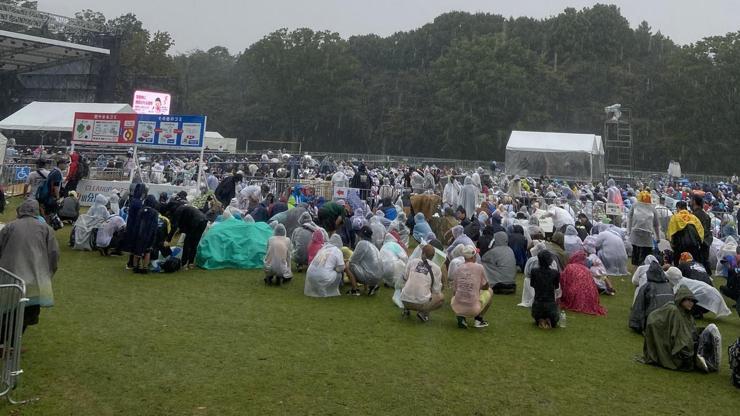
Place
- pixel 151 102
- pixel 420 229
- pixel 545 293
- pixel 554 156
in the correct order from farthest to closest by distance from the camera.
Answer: pixel 151 102
pixel 554 156
pixel 420 229
pixel 545 293

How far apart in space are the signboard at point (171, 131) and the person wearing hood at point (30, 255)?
11.0 metres

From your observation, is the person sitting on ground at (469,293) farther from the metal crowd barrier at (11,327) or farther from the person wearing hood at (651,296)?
the metal crowd barrier at (11,327)

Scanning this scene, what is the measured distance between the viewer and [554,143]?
27.2 metres

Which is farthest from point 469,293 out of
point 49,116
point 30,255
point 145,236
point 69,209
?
point 49,116

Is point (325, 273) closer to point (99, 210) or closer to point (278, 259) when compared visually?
point (278, 259)

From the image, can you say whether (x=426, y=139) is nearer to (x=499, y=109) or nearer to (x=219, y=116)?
(x=499, y=109)

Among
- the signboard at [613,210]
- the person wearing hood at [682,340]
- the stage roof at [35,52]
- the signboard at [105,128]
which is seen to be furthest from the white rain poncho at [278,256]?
the stage roof at [35,52]

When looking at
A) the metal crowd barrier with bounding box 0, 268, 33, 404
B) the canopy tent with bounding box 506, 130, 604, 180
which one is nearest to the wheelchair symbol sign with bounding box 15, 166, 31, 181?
the metal crowd barrier with bounding box 0, 268, 33, 404

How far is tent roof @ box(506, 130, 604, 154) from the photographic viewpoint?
26672mm

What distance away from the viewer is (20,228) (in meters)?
5.11

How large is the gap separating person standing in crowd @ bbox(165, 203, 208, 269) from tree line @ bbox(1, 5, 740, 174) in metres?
33.2

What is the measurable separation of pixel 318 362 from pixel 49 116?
A: 77.9ft

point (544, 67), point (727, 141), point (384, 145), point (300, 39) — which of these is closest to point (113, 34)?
point (300, 39)

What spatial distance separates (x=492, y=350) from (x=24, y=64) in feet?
127
